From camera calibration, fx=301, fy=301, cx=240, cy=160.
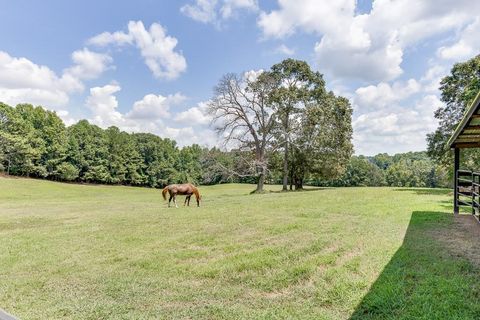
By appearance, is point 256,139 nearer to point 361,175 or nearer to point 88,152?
point 88,152

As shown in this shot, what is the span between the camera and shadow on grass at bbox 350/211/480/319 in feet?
10.8

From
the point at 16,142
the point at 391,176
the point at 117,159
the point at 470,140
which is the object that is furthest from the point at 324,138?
the point at 391,176

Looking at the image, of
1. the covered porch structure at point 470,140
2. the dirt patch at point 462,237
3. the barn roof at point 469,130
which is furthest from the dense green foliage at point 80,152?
the dirt patch at point 462,237

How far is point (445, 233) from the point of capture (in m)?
6.65

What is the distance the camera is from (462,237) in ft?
20.4

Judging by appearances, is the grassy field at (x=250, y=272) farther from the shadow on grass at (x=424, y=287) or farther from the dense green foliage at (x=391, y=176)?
the dense green foliage at (x=391, y=176)

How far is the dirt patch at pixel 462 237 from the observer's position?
5034mm

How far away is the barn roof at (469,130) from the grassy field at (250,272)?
7.97 feet

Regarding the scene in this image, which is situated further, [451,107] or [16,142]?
[16,142]

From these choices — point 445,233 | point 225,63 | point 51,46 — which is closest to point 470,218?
point 445,233

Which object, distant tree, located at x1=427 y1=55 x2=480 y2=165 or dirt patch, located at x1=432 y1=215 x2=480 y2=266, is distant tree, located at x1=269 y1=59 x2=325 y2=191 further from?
dirt patch, located at x1=432 y1=215 x2=480 y2=266

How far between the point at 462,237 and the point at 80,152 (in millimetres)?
51188

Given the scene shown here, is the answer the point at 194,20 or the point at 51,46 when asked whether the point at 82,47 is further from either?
the point at 194,20

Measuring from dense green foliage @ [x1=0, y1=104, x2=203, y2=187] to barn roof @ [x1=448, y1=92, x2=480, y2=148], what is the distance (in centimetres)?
2963
